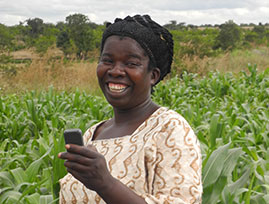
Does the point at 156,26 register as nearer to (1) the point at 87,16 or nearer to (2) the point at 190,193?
(2) the point at 190,193

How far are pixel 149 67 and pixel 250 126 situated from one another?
2.48 metres

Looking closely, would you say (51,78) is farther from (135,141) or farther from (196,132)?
(135,141)

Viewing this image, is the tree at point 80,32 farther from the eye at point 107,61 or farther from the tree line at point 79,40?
the eye at point 107,61

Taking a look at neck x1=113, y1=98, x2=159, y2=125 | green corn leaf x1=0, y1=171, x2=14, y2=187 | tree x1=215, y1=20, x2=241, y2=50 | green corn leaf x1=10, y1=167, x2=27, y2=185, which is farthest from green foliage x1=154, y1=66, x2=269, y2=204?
tree x1=215, y1=20, x2=241, y2=50

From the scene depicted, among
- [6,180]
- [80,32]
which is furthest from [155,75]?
[80,32]

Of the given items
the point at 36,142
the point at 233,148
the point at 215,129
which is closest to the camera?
the point at 233,148

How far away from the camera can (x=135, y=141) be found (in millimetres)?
1276

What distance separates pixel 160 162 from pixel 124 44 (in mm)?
411

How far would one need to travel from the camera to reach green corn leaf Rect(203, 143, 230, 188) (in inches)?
75.0

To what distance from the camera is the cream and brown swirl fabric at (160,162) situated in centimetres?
116

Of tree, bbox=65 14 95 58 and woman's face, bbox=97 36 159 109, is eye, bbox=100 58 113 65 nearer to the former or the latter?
woman's face, bbox=97 36 159 109

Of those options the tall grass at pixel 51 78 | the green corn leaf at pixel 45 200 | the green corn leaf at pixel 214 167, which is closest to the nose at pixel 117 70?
the green corn leaf at pixel 214 167

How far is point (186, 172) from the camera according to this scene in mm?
1167

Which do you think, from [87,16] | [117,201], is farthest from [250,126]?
[87,16]
